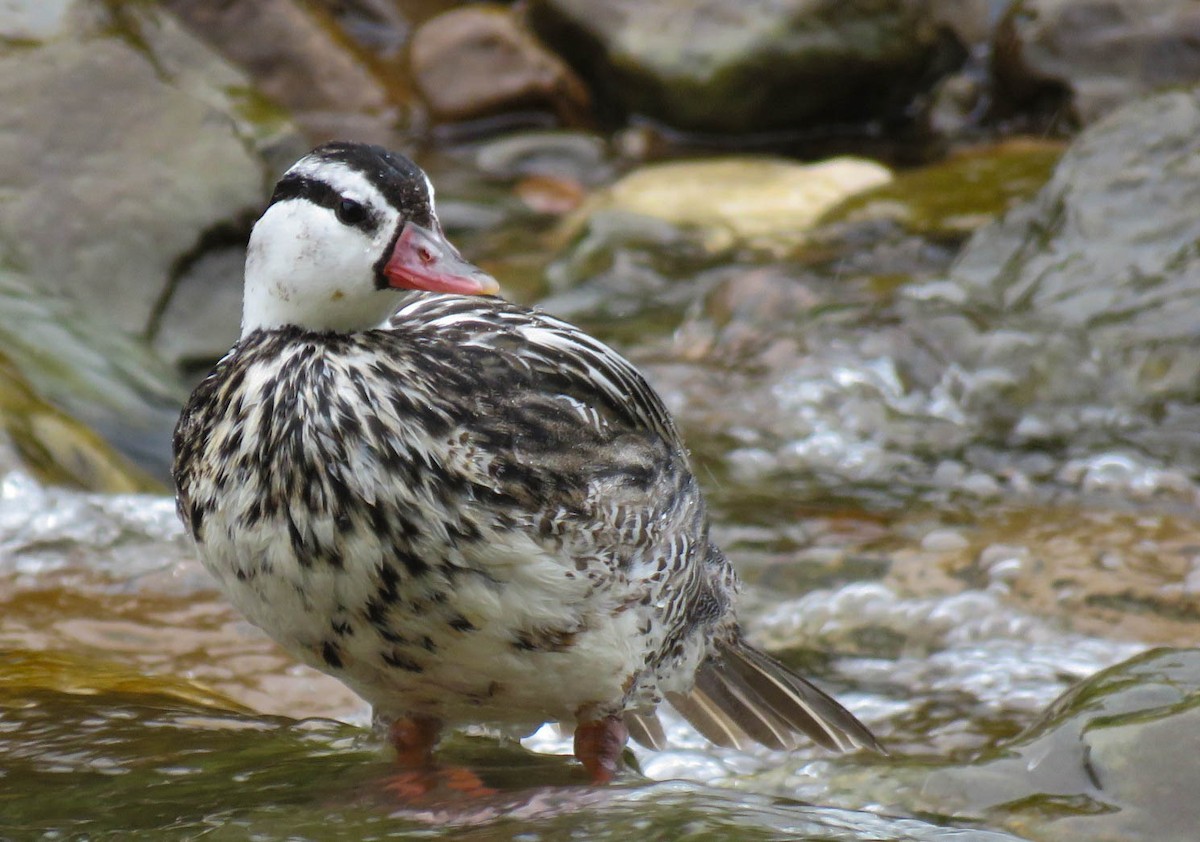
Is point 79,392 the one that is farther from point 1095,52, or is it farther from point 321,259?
point 1095,52

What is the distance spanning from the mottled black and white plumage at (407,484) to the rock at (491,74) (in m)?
8.87

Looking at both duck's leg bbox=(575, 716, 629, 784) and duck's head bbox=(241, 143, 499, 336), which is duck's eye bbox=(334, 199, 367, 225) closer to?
duck's head bbox=(241, 143, 499, 336)

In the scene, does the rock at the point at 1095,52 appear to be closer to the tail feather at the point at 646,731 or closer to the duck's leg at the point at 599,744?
the tail feather at the point at 646,731

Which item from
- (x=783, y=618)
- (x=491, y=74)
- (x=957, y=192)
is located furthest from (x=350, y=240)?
(x=491, y=74)

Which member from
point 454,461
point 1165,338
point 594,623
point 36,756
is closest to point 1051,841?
point 594,623

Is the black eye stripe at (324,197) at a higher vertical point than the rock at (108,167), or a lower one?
lower

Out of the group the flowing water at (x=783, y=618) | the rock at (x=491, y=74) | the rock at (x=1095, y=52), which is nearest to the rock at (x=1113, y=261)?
the flowing water at (x=783, y=618)

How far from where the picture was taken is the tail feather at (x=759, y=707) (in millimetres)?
5191

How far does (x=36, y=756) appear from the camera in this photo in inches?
165

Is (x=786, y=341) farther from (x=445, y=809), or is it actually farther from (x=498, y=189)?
(x=445, y=809)

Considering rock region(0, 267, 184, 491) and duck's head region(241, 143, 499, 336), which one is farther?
rock region(0, 267, 184, 491)

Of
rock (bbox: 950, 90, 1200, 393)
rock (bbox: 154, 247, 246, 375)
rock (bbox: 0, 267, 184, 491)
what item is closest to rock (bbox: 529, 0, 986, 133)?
rock (bbox: 950, 90, 1200, 393)

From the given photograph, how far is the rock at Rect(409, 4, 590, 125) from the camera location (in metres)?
13.0

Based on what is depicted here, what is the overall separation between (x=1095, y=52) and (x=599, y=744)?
889 centimetres
